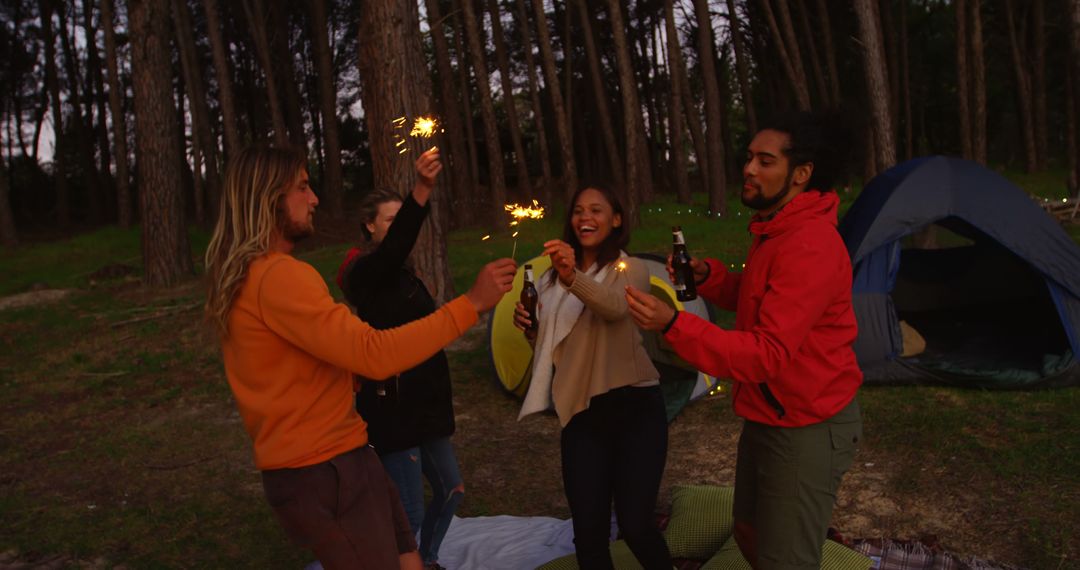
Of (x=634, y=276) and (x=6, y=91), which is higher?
(x=6, y=91)

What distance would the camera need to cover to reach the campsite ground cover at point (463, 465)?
4.85 meters

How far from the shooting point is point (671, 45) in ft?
59.4

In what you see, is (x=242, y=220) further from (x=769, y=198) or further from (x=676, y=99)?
(x=676, y=99)

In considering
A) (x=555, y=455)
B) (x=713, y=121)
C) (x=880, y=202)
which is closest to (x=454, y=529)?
(x=555, y=455)

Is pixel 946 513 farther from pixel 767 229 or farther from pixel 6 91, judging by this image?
pixel 6 91

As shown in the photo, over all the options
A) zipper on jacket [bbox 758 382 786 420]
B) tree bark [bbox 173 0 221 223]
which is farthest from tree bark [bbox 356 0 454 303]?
tree bark [bbox 173 0 221 223]

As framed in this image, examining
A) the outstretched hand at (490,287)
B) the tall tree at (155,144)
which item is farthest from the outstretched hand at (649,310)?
the tall tree at (155,144)

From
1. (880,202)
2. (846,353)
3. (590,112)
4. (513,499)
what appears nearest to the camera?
(846,353)

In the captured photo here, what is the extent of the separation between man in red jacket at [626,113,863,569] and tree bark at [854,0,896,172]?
10343 mm

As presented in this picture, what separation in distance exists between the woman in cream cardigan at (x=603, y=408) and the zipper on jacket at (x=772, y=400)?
79cm

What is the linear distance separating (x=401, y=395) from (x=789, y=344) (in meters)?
1.91

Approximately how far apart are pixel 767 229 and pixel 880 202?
17.1 ft

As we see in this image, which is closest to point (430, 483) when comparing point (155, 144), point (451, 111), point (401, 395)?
point (401, 395)

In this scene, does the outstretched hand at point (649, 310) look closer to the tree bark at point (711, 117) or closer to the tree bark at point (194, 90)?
the tree bark at point (711, 117)
